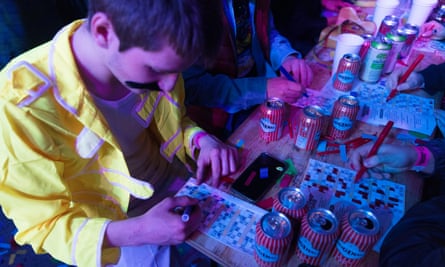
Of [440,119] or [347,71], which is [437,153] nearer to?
[440,119]

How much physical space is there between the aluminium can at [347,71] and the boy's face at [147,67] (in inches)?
26.0

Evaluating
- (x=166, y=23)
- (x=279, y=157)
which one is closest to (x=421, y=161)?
(x=279, y=157)

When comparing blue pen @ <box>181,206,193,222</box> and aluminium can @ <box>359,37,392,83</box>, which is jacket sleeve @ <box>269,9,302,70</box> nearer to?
aluminium can @ <box>359,37,392,83</box>

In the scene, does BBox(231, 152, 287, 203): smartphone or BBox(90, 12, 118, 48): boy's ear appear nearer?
BBox(90, 12, 118, 48): boy's ear

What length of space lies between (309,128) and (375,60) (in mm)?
482

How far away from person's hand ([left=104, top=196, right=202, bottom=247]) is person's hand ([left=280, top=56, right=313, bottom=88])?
691 mm

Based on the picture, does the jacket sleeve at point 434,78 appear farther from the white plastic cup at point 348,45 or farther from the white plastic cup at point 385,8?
the white plastic cup at point 385,8

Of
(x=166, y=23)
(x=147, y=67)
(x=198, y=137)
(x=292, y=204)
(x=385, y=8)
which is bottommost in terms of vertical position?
(x=198, y=137)

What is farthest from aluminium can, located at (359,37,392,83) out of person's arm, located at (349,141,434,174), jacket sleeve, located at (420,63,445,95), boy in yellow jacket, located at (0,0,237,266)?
boy in yellow jacket, located at (0,0,237,266)

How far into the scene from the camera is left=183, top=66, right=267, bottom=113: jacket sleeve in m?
1.13

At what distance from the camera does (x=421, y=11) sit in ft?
4.57

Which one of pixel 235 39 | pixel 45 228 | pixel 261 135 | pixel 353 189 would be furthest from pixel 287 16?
pixel 45 228

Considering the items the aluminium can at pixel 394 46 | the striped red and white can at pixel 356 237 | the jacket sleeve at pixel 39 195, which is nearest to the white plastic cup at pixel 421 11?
the aluminium can at pixel 394 46

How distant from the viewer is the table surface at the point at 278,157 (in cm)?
63
